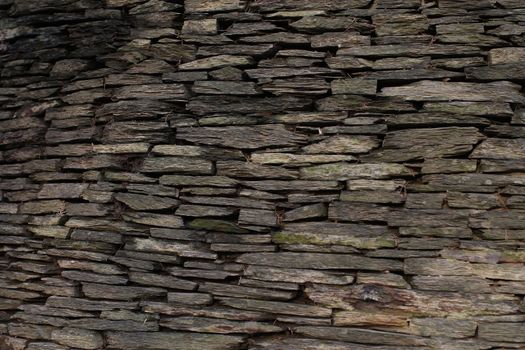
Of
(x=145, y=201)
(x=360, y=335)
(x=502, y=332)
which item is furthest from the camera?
(x=145, y=201)

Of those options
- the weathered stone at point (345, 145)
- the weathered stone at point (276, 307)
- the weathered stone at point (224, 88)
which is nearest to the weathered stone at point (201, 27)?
the weathered stone at point (224, 88)

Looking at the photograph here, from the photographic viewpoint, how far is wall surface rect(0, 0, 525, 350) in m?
2.90

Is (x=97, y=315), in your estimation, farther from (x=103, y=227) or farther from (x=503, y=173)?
(x=503, y=173)

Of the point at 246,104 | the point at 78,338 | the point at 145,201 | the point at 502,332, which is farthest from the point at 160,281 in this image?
the point at 502,332

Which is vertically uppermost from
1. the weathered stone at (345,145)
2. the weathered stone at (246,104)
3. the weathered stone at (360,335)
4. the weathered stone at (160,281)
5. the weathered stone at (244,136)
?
the weathered stone at (246,104)

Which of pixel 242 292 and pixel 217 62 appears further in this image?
pixel 217 62

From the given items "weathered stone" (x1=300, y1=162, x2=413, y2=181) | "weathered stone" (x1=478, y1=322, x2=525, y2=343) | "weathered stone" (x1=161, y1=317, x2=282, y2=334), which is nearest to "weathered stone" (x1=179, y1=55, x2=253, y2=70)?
"weathered stone" (x1=300, y1=162, x2=413, y2=181)

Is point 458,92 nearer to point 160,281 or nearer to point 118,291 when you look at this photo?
point 160,281

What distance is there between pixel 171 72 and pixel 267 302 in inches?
55.1

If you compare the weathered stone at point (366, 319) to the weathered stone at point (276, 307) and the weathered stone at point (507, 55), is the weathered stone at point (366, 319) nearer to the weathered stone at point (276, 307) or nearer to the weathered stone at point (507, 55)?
the weathered stone at point (276, 307)

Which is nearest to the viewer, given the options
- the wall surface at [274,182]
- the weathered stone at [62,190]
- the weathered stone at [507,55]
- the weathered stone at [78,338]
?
the wall surface at [274,182]

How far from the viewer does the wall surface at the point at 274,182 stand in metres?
2.90

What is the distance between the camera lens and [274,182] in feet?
10.2

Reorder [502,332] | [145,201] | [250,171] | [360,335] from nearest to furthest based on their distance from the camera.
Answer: [502,332], [360,335], [250,171], [145,201]
